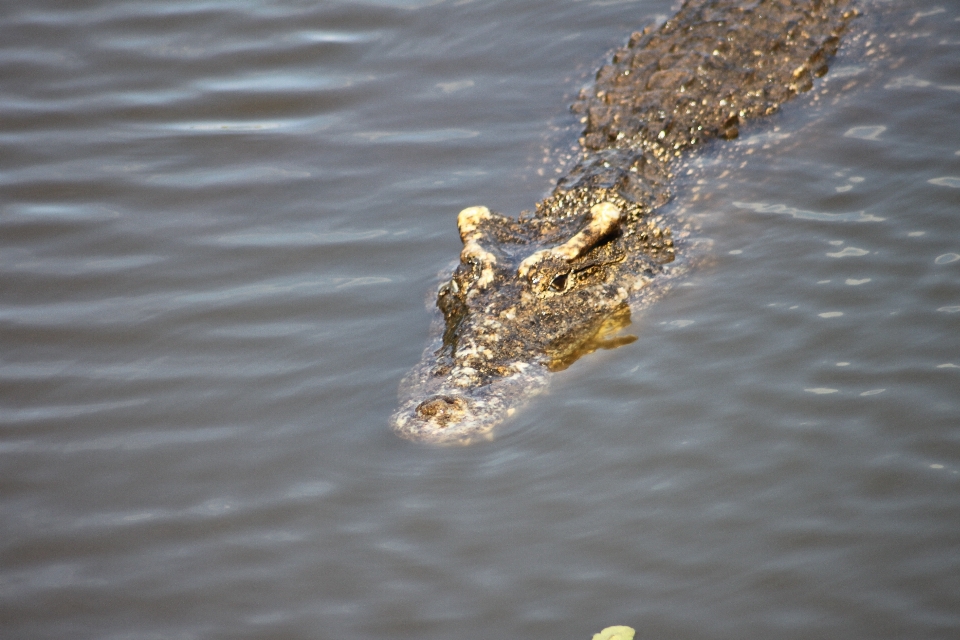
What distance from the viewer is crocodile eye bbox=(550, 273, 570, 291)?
15.9 feet

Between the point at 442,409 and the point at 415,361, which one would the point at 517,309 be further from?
the point at 442,409

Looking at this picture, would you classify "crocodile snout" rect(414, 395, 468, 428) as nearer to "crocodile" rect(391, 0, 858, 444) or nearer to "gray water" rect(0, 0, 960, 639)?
"crocodile" rect(391, 0, 858, 444)

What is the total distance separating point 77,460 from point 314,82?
4493 mm

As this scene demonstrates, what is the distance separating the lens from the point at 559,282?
4867 millimetres

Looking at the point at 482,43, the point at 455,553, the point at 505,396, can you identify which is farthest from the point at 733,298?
the point at 482,43

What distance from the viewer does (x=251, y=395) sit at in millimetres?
4352

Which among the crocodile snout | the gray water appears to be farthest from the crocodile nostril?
the gray water

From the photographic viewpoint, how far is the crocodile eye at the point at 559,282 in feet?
15.9

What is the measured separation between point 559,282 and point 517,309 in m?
0.36

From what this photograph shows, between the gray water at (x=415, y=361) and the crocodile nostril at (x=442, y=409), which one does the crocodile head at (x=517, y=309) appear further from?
the gray water at (x=415, y=361)

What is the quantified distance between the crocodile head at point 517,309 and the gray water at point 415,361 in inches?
5.3

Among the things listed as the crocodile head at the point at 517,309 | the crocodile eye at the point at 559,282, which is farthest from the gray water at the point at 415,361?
the crocodile eye at the point at 559,282

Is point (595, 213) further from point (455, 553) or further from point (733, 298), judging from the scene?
point (455, 553)

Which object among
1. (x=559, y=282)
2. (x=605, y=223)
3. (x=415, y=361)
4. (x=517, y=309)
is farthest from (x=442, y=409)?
(x=605, y=223)
